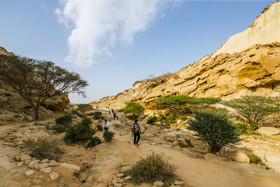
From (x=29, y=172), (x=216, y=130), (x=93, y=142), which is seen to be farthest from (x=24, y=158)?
(x=216, y=130)

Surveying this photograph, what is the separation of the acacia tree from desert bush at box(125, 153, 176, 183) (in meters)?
16.7

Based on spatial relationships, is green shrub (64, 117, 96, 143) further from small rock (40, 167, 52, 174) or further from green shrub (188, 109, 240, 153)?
green shrub (188, 109, 240, 153)

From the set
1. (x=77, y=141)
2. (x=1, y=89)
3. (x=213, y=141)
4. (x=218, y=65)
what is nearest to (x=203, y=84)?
(x=218, y=65)

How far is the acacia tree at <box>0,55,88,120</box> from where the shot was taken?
1330 cm

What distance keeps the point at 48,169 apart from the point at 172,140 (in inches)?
325

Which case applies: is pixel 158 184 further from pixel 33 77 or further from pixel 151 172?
pixel 33 77

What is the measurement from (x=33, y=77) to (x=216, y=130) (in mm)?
20539

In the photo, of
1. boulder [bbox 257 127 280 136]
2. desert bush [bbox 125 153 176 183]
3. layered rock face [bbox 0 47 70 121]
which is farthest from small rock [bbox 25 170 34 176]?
boulder [bbox 257 127 280 136]

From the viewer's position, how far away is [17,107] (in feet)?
49.6

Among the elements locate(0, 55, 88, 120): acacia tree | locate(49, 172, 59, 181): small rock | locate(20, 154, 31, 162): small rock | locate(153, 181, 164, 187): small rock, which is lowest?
locate(153, 181, 164, 187): small rock

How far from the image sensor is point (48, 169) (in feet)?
11.3

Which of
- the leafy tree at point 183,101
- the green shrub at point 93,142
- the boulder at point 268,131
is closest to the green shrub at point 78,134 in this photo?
the green shrub at point 93,142

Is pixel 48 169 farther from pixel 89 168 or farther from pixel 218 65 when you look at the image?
pixel 218 65

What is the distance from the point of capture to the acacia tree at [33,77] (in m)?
13.3
